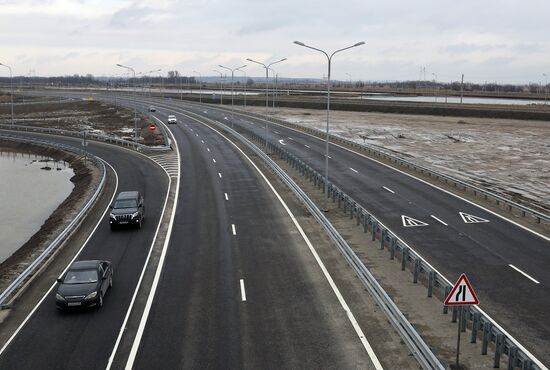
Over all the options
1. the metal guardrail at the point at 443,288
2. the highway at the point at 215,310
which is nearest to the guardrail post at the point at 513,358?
the metal guardrail at the point at 443,288

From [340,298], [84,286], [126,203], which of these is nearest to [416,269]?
[340,298]

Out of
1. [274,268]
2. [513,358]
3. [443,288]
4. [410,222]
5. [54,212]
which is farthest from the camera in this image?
[54,212]

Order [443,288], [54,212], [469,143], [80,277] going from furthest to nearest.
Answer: [469,143] → [54,212] → [80,277] → [443,288]

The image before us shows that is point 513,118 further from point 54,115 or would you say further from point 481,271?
point 54,115

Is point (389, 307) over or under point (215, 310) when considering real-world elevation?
over

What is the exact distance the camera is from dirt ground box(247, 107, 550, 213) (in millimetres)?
46406

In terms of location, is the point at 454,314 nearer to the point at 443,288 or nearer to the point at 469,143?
the point at 443,288

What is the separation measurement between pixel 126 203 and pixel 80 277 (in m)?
11.0

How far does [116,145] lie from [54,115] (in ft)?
188

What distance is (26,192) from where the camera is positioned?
5159 cm

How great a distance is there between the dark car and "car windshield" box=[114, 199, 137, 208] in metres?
9.48

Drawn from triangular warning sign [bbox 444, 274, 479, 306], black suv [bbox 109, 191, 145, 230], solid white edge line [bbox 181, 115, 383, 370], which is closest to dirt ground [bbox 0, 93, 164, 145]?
black suv [bbox 109, 191, 145, 230]

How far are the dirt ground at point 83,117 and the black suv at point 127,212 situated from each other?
37803 millimetres

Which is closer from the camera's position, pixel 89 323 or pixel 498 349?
pixel 498 349
